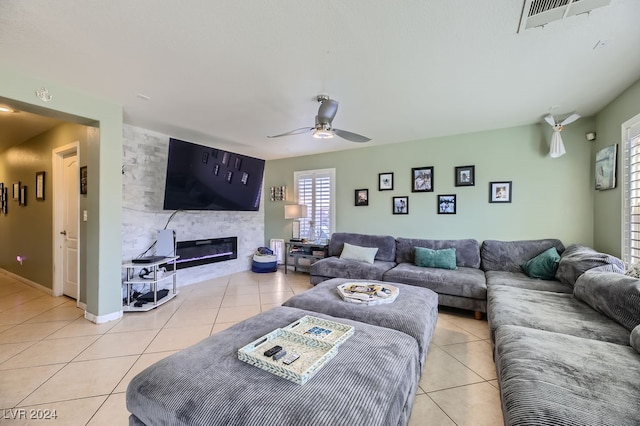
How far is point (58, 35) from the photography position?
1.88m

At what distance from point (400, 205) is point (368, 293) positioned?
2.59 m

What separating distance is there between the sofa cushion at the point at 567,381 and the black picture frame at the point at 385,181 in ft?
10.8

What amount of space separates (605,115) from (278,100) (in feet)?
12.5

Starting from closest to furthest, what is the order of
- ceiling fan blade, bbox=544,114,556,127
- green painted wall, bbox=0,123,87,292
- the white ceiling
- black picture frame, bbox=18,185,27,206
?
1. the white ceiling
2. ceiling fan blade, bbox=544,114,556,127
3. green painted wall, bbox=0,123,87,292
4. black picture frame, bbox=18,185,27,206

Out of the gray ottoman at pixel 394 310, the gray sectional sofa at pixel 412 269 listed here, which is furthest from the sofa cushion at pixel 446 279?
the gray ottoman at pixel 394 310

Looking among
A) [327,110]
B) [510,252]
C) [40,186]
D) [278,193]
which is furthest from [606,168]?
[40,186]

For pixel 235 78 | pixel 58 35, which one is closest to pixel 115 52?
pixel 58 35

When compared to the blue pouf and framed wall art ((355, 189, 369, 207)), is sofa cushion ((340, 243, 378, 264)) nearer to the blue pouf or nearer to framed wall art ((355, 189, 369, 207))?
framed wall art ((355, 189, 369, 207))

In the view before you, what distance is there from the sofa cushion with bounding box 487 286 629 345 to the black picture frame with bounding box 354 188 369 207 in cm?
269

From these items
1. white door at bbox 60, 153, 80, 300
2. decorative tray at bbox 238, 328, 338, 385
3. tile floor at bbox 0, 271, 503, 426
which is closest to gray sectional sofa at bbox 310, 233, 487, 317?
tile floor at bbox 0, 271, 503, 426

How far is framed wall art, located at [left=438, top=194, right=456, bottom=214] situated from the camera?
166 inches

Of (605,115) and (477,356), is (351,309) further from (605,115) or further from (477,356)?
(605,115)

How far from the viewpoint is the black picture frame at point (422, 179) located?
173 inches

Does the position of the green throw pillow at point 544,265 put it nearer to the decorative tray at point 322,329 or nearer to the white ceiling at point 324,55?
the white ceiling at point 324,55
